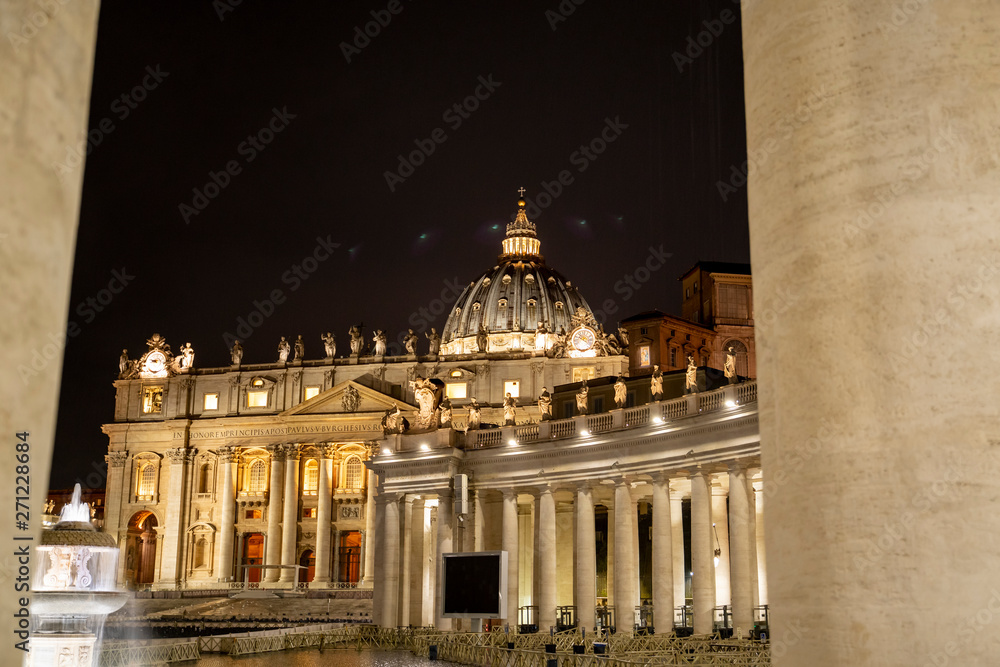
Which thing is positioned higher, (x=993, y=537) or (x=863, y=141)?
(x=863, y=141)

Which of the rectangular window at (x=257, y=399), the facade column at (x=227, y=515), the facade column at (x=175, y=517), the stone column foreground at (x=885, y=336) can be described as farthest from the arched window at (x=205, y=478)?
the stone column foreground at (x=885, y=336)

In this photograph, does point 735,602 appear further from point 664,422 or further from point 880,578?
point 880,578

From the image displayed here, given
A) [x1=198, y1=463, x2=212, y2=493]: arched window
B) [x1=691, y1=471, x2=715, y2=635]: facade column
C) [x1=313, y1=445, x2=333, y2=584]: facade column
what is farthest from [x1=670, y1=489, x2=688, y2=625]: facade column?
[x1=198, y1=463, x2=212, y2=493]: arched window

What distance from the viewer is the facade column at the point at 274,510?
113 meters

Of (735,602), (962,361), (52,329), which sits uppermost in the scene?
(962,361)

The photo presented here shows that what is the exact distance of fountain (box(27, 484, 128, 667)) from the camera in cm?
2298

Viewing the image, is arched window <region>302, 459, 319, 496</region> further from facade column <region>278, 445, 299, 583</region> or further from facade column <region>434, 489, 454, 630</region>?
facade column <region>434, 489, 454, 630</region>

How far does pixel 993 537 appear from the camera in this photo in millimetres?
8164

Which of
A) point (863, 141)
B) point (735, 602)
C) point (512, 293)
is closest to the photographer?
point (863, 141)

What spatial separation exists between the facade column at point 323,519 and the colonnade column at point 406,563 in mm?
58085

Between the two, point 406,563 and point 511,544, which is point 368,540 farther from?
point 511,544

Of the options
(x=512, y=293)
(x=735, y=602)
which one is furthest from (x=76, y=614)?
(x=512, y=293)

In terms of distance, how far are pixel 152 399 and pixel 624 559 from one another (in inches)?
3620

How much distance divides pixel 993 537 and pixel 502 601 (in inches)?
1079
